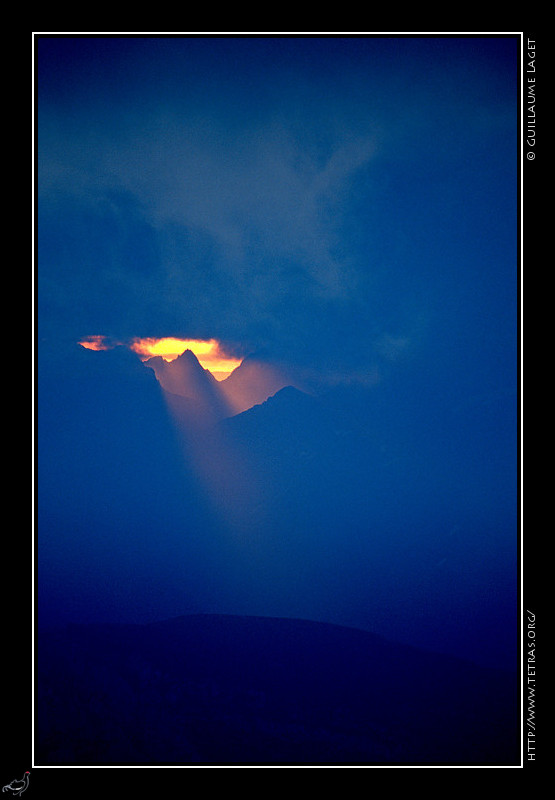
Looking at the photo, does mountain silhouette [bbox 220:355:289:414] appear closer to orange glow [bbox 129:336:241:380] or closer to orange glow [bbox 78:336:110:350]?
orange glow [bbox 129:336:241:380]

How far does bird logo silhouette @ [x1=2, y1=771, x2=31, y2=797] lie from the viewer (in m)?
2.34

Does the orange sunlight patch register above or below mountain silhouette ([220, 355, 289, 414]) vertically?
above

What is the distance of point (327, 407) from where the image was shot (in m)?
2.64

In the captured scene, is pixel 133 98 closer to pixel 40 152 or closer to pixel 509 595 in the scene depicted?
pixel 40 152

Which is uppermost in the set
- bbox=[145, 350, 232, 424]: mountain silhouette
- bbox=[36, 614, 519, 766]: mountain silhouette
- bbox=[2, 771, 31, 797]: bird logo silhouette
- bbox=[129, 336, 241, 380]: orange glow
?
bbox=[129, 336, 241, 380]: orange glow

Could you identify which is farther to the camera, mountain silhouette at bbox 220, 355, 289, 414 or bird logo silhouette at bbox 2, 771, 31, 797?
mountain silhouette at bbox 220, 355, 289, 414

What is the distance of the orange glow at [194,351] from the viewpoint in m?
2.59

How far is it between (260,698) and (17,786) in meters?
1.19

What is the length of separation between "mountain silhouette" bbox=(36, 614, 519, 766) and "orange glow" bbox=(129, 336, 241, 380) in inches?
50.6

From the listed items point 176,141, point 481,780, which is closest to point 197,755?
point 481,780

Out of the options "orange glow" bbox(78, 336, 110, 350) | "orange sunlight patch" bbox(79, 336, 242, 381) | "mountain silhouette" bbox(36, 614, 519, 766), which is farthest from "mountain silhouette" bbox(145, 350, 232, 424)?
"mountain silhouette" bbox(36, 614, 519, 766)

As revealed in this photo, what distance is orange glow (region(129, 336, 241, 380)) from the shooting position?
2.59 meters

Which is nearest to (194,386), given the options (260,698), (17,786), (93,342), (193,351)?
(193,351)

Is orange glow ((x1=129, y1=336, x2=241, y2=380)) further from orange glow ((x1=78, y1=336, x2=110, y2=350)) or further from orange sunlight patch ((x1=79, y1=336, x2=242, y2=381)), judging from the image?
orange glow ((x1=78, y1=336, x2=110, y2=350))
